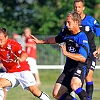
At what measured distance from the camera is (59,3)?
2361cm

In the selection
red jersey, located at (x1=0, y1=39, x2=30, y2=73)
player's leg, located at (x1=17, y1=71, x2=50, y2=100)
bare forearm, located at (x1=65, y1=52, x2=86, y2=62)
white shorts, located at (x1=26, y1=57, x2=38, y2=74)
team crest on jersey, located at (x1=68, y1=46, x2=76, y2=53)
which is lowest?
white shorts, located at (x1=26, y1=57, x2=38, y2=74)

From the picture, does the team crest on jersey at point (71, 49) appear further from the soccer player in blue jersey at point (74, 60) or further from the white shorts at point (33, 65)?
the white shorts at point (33, 65)

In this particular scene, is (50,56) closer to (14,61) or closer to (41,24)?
(41,24)

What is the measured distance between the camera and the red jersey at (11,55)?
8961 millimetres

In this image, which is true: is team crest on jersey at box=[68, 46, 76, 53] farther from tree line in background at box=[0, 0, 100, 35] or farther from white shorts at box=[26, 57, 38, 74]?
tree line in background at box=[0, 0, 100, 35]

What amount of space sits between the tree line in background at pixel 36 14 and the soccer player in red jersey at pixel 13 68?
13.4 m

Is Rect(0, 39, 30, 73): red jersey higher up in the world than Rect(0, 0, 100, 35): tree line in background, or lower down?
higher up

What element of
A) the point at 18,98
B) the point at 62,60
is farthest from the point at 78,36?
the point at 62,60

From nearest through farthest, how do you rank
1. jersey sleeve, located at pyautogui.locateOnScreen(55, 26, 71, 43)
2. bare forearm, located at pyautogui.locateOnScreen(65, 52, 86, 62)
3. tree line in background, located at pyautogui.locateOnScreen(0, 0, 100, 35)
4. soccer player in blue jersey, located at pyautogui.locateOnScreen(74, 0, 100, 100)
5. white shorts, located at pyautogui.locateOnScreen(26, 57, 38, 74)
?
bare forearm, located at pyautogui.locateOnScreen(65, 52, 86, 62)
jersey sleeve, located at pyautogui.locateOnScreen(55, 26, 71, 43)
soccer player in blue jersey, located at pyautogui.locateOnScreen(74, 0, 100, 100)
white shorts, located at pyautogui.locateOnScreen(26, 57, 38, 74)
tree line in background, located at pyautogui.locateOnScreen(0, 0, 100, 35)

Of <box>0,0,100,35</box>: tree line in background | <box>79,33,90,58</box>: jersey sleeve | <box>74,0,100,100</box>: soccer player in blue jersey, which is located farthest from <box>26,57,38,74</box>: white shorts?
<box>79,33,90,58</box>: jersey sleeve

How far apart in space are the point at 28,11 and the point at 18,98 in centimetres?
1320

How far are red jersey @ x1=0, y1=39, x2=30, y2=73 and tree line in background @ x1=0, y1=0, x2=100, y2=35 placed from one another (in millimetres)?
13358

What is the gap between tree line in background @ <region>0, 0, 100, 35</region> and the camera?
22688 mm

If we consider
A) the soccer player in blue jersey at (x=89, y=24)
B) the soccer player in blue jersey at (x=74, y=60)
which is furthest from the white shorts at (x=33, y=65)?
the soccer player in blue jersey at (x=74, y=60)
